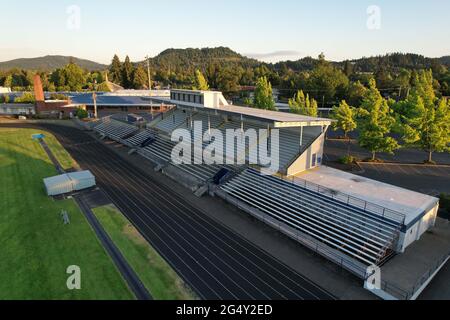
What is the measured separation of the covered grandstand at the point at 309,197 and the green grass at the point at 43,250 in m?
11.2

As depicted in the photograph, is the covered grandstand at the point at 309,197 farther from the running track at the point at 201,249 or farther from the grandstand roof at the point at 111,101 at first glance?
the grandstand roof at the point at 111,101

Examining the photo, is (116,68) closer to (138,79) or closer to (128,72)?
(128,72)

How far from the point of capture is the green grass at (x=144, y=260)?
49.1 ft

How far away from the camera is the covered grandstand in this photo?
17547 millimetres

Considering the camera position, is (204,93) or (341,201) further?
(204,93)

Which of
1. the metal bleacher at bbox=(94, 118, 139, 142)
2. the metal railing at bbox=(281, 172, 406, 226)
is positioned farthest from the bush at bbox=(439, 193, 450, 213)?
the metal bleacher at bbox=(94, 118, 139, 142)

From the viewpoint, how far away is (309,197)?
21734 millimetres

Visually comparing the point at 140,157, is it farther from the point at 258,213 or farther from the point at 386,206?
the point at 386,206

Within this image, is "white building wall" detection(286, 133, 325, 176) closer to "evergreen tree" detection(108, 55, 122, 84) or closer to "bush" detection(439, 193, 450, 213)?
"bush" detection(439, 193, 450, 213)

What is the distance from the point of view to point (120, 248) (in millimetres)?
18547

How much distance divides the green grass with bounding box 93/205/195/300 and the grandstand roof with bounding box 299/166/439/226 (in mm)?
13755

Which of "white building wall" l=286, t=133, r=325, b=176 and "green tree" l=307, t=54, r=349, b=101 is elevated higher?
"green tree" l=307, t=54, r=349, b=101
